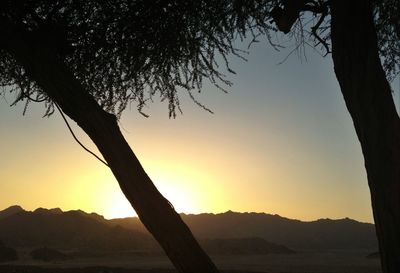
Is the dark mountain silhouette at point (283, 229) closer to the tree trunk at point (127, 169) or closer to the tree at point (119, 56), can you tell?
the tree at point (119, 56)

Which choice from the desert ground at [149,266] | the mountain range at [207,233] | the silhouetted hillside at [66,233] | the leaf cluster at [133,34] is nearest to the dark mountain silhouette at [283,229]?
the mountain range at [207,233]

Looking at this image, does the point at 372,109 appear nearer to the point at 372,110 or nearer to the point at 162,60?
the point at 372,110

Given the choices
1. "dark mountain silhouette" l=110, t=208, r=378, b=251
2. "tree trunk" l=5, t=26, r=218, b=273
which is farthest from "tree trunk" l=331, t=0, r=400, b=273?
"dark mountain silhouette" l=110, t=208, r=378, b=251

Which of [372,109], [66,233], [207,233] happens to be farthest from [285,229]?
[372,109]

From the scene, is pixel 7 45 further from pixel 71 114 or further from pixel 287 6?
pixel 287 6

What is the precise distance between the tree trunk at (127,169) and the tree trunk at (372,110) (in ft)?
3.91

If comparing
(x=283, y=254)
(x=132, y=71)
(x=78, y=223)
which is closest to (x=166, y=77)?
(x=132, y=71)

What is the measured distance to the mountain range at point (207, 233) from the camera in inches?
2375

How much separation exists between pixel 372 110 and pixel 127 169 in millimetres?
1710

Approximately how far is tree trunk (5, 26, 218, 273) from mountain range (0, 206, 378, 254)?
52678 mm

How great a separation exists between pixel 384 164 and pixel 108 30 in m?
3.37

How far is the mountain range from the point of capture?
6031 cm

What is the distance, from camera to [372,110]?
3768 millimetres

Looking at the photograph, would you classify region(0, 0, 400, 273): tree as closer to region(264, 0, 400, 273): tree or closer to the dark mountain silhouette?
region(264, 0, 400, 273): tree
